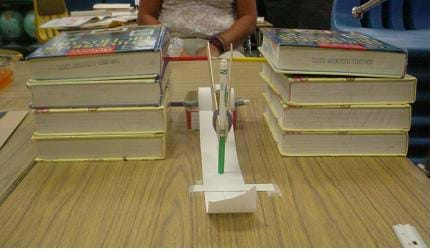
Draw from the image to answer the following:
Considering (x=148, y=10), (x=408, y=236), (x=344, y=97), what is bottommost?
(x=408, y=236)

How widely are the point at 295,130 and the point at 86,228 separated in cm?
34

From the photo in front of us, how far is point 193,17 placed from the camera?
1618 mm

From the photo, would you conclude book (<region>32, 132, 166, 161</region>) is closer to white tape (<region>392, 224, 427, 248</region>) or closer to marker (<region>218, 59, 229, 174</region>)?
marker (<region>218, 59, 229, 174</region>)

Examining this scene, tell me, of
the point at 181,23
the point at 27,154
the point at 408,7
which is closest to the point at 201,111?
the point at 27,154

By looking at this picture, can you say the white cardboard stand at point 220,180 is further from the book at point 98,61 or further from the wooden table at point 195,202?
the book at point 98,61

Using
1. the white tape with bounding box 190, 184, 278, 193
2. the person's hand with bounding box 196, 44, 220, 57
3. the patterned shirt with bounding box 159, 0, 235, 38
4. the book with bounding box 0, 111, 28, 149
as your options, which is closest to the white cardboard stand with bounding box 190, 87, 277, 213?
the white tape with bounding box 190, 184, 278, 193

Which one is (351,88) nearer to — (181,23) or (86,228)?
(86,228)

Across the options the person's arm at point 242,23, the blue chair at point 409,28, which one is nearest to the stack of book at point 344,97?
the blue chair at point 409,28

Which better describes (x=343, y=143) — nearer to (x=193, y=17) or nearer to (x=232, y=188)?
(x=232, y=188)

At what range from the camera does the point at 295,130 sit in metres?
0.68

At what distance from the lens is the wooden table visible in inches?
19.5

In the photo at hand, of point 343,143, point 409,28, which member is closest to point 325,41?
point 343,143

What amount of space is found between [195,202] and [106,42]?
0.31m

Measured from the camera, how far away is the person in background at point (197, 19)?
1.61 m
